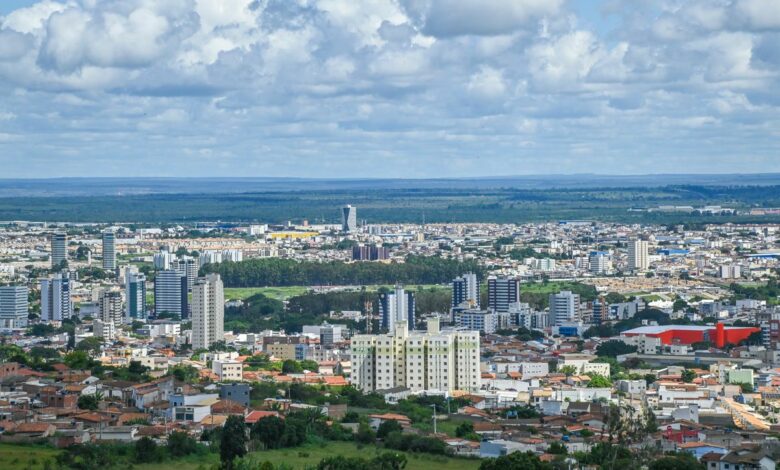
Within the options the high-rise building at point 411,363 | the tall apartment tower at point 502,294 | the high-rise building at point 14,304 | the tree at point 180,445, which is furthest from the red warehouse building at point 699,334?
the tree at point 180,445

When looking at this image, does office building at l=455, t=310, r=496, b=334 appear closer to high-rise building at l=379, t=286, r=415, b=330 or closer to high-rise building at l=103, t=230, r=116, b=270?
high-rise building at l=379, t=286, r=415, b=330

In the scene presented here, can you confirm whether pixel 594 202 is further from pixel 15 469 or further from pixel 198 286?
pixel 15 469

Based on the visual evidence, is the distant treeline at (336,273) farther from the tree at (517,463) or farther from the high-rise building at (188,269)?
the tree at (517,463)

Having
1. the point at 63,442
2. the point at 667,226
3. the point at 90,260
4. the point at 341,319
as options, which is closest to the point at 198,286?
the point at 341,319

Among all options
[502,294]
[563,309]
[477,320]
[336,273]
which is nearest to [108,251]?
[336,273]

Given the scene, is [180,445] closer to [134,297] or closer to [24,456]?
[24,456]

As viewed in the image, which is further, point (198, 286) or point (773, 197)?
point (773, 197)

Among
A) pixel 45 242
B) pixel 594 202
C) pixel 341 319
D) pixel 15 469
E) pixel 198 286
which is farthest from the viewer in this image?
pixel 594 202

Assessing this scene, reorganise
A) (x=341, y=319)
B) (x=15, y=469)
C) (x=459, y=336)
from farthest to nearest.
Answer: (x=341, y=319), (x=459, y=336), (x=15, y=469)

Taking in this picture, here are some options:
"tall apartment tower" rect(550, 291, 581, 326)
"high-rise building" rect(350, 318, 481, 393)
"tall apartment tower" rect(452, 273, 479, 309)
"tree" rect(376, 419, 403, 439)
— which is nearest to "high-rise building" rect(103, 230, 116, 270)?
"tall apartment tower" rect(452, 273, 479, 309)
